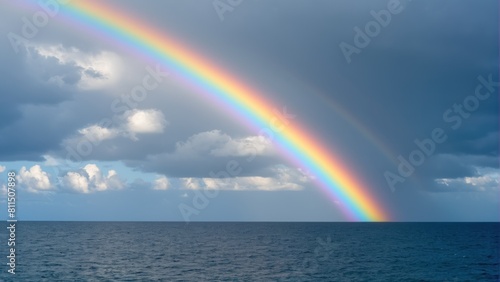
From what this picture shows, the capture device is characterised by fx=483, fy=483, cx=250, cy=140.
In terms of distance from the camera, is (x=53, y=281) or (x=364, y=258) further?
(x=364, y=258)

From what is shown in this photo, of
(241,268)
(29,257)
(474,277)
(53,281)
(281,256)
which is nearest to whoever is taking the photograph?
(53,281)

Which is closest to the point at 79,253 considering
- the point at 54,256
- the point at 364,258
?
the point at 54,256

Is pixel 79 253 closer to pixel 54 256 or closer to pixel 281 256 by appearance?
pixel 54 256

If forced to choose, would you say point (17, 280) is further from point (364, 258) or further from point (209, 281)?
point (364, 258)

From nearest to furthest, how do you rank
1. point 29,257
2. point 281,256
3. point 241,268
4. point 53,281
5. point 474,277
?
point 53,281 < point 474,277 < point 241,268 < point 29,257 < point 281,256

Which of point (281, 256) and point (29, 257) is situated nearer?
point (29, 257)

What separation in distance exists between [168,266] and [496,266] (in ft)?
184

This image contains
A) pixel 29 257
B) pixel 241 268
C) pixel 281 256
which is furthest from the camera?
pixel 281 256

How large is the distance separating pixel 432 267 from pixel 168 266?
44.7 meters

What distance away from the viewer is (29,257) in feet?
301

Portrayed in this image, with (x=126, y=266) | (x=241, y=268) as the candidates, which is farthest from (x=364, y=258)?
(x=126, y=266)

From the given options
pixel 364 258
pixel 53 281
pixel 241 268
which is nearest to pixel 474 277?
pixel 364 258

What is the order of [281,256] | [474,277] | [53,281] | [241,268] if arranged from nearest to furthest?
[53,281] < [474,277] < [241,268] < [281,256]

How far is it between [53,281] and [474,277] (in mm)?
59193
